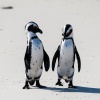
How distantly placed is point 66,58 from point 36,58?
55 cm

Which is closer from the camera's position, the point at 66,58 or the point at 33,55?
the point at 33,55

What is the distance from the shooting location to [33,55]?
907 cm

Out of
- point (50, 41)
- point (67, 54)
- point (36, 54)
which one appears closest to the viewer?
point (36, 54)

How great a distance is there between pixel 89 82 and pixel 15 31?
578 cm

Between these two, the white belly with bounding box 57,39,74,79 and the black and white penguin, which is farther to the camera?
the white belly with bounding box 57,39,74,79

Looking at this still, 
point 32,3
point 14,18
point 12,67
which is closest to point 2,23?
point 14,18

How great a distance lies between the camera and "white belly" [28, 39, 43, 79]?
9.05 m

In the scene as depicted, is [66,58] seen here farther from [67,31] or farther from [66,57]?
[67,31]

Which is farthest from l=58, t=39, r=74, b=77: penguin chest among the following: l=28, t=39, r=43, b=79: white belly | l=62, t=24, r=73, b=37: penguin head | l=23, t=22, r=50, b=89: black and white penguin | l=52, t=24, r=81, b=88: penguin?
l=28, t=39, r=43, b=79: white belly

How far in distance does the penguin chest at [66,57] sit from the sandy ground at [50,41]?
342 millimetres

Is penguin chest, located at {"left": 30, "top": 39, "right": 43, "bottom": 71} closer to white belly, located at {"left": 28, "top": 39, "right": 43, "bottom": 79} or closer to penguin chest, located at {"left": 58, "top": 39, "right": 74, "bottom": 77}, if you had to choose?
white belly, located at {"left": 28, "top": 39, "right": 43, "bottom": 79}

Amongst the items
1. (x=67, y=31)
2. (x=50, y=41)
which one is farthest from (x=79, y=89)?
(x=50, y=41)

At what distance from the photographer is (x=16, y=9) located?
1881 cm

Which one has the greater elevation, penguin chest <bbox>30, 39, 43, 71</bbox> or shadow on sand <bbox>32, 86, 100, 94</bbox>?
penguin chest <bbox>30, 39, 43, 71</bbox>
